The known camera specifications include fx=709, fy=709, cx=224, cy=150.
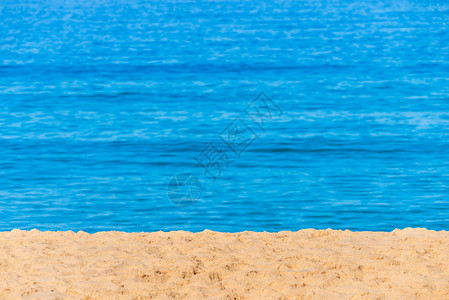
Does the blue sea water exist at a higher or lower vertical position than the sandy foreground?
lower

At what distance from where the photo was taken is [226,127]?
21312 mm

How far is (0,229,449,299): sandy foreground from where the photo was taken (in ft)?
27.9

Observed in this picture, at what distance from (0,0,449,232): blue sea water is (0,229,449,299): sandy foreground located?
109 inches

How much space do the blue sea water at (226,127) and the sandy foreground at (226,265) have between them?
2772 millimetres

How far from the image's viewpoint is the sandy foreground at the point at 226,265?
8500 millimetres

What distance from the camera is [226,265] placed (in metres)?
9.36

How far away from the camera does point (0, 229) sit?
1314 centimetres

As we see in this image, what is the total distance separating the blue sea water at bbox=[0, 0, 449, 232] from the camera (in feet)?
47.6

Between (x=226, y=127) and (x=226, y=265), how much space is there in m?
12.2

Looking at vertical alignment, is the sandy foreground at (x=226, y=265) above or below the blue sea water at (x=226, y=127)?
above

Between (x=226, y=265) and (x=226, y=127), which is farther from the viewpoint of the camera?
(x=226, y=127)

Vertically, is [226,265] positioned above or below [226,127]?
above

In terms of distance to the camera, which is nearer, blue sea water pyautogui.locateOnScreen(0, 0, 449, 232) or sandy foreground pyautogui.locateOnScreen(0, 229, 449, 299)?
sandy foreground pyautogui.locateOnScreen(0, 229, 449, 299)

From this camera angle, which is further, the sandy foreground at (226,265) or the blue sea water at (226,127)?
the blue sea water at (226,127)
